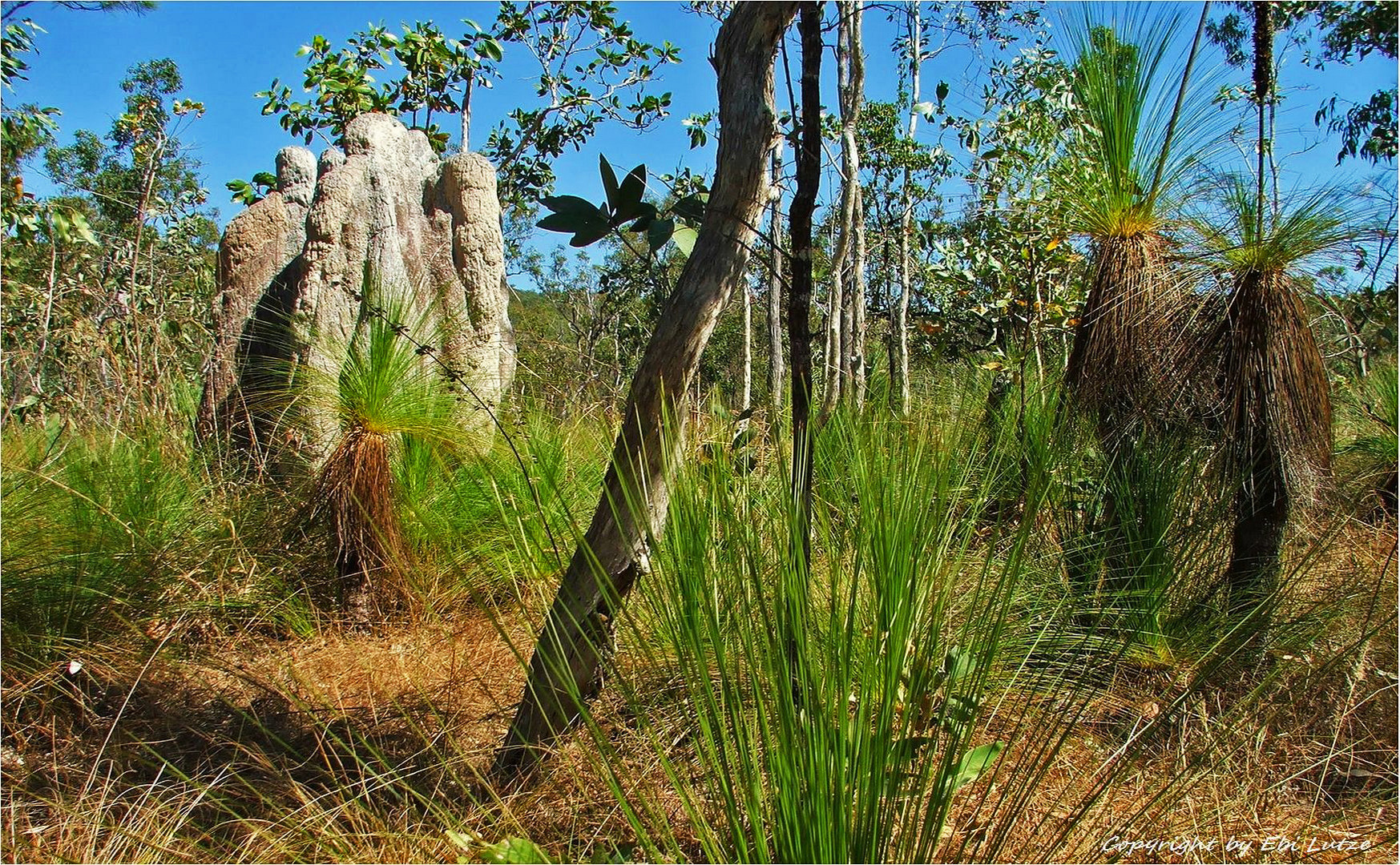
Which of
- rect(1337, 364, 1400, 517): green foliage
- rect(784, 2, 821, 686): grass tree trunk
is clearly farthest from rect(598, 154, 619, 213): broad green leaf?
rect(1337, 364, 1400, 517): green foliage

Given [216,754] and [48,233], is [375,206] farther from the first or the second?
[216,754]

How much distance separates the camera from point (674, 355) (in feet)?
6.40

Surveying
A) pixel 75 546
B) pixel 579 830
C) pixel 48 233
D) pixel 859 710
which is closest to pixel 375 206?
pixel 48 233

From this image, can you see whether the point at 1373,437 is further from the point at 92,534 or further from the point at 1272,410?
the point at 92,534

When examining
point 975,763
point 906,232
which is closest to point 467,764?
point 975,763

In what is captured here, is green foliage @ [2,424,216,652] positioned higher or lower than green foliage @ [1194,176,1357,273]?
lower

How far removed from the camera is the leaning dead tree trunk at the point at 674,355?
1.88m

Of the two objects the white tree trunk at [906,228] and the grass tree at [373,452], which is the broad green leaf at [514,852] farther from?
the white tree trunk at [906,228]

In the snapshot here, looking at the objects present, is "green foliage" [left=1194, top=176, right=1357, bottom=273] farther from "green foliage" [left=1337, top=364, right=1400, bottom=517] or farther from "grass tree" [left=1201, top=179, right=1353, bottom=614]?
"green foliage" [left=1337, top=364, right=1400, bottom=517]

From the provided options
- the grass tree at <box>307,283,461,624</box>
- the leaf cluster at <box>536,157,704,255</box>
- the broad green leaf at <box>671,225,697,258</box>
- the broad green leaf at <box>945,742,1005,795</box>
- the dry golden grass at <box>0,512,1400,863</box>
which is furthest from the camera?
the grass tree at <box>307,283,461,624</box>

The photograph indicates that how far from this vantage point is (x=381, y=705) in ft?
8.30

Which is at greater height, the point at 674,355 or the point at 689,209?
the point at 689,209

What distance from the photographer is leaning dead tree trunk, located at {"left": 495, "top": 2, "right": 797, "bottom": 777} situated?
1.88m

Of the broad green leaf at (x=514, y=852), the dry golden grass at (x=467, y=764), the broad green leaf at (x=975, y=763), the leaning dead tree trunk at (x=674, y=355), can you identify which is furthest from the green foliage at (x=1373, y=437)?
the broad green leaf at (x=514, y=852)
